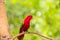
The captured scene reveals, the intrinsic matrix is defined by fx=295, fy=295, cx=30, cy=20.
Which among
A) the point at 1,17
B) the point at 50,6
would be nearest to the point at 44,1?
the point at 50,6

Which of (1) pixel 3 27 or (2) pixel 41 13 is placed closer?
(1) pixel 3 27

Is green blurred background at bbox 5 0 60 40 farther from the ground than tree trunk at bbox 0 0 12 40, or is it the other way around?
tree trunk at bbox 0 0 12 40

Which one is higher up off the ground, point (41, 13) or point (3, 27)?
point (3, 27)

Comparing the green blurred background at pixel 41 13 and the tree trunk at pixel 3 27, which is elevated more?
the tree trunk at pixel 3 27

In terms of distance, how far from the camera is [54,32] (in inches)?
171

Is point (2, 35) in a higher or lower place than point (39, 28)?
higher

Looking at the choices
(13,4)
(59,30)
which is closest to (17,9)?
(13,4)

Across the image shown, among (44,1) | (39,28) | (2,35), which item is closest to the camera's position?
(2,35)

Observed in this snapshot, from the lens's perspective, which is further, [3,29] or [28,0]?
[28,0]

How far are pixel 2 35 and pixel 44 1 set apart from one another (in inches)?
97.1

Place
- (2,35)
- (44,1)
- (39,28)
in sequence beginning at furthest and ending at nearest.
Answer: (44,1), (39,28), (2,35)

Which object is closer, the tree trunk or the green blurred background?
the tree trunk

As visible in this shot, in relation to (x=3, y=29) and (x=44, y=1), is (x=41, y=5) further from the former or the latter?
(x=3, y=29)

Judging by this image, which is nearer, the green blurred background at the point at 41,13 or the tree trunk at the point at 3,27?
the tree trunk at the point at 3,27
